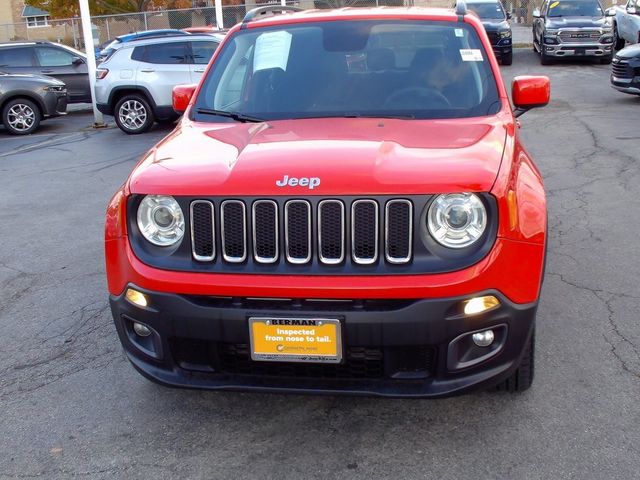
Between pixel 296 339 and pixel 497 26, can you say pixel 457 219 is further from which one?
pixel 497 26

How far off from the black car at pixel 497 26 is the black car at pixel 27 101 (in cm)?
1096

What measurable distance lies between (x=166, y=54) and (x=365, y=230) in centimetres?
1214

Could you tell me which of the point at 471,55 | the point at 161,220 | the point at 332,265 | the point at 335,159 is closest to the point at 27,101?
the point at 471,55

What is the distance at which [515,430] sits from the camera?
3391mm

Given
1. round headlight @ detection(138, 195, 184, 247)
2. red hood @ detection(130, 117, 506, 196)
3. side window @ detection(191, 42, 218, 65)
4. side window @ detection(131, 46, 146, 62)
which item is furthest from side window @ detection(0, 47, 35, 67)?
round headlight @ detection(138, 195, 184, 247)

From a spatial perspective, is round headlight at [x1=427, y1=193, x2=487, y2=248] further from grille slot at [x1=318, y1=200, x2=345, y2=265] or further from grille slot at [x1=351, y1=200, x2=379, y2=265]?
grille slot at [x1=318, y1=200, x2=345, y2=265]

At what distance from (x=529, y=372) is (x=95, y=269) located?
3647 millimetres

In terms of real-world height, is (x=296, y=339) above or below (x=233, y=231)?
below

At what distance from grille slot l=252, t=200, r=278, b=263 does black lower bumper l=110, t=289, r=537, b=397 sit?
0.19 meters

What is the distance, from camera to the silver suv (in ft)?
46.0

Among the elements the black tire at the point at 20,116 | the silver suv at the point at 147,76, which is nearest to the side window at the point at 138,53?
the silver suv at the point at 147,76

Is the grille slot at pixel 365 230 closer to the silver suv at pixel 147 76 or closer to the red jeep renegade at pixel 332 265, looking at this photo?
the red jeep renegade at pixel 332 265

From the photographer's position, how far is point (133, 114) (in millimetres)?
14180

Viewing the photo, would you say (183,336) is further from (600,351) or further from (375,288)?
(600,351)
